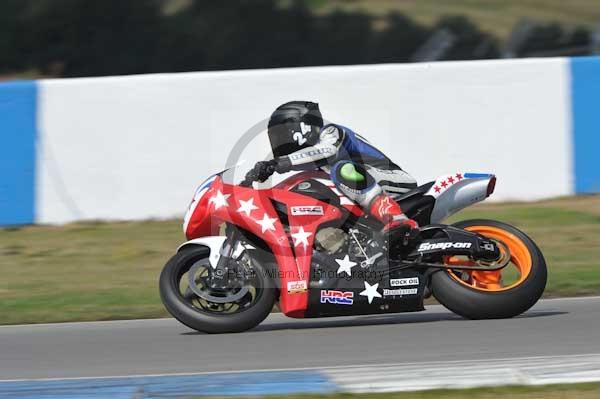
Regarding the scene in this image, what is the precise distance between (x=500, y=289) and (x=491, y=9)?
91.1 feet

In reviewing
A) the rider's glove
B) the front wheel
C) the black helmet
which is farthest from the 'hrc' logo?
the black helmet

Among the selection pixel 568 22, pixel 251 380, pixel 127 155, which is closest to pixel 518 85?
pixel 127 155

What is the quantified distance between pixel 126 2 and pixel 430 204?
17.4 metres

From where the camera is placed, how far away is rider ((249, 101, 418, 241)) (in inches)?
265

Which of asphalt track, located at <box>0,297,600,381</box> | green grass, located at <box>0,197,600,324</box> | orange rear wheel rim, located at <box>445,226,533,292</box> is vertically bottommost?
asphalt track, located at <box>0,297,600,381</box>

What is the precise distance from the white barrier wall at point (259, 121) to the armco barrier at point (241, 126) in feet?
0.04

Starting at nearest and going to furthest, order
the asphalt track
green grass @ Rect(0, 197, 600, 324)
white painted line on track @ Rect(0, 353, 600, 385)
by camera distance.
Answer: white painted line on track @ Rect(0, 353, 600, 385) → the asphalt track → green grass @ Rect(0, 197, 600, 324)

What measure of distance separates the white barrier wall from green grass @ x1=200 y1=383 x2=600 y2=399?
6.49 metres

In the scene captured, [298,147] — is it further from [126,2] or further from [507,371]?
[126,2]

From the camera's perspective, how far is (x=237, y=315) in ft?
22.3

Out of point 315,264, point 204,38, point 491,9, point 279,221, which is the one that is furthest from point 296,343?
point 491,9

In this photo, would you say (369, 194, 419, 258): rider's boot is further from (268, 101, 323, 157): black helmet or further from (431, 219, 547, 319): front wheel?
(268, 101, 323, 157): black helmet

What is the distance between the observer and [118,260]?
10.3m

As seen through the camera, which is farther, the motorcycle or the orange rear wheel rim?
the orange rear wheel rim
